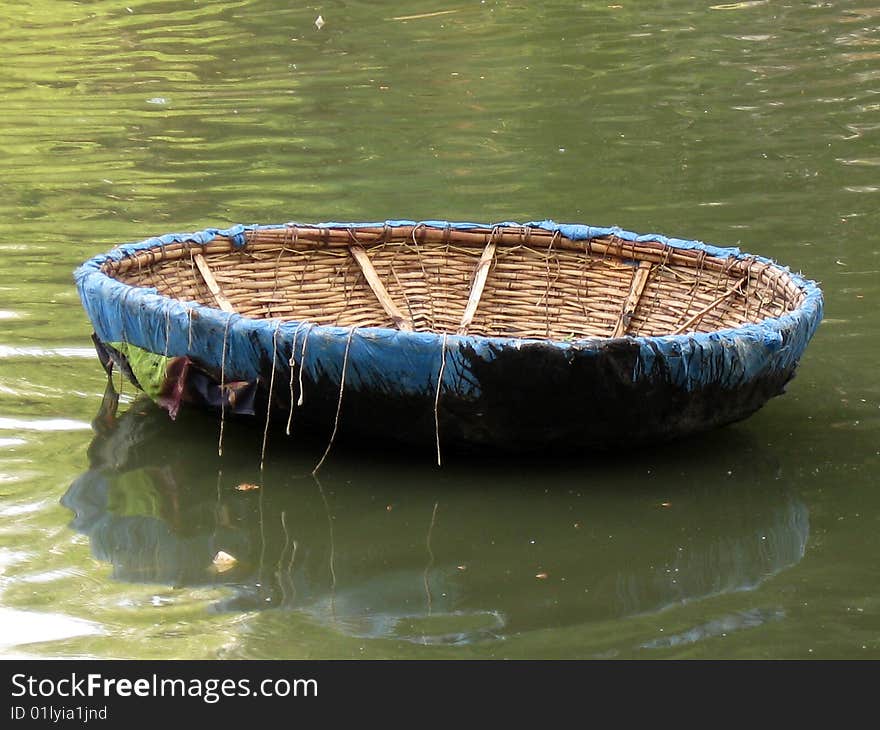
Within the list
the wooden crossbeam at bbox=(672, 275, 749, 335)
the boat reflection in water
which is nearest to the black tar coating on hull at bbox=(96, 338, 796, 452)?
the boat reflection in water

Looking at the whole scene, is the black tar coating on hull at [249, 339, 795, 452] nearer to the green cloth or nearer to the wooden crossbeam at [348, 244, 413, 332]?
the green cloth

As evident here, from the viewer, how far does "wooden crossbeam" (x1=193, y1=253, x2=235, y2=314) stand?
5750mm

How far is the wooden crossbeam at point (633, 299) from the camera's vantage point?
5922 mm

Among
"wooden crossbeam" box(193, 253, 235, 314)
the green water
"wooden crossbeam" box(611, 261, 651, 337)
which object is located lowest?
the green water

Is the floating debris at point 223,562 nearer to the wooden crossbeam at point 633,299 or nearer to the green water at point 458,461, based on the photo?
the green water at point 458,461

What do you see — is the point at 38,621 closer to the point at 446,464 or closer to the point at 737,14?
the point at 446,464

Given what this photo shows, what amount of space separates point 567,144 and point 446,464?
17.6 feet

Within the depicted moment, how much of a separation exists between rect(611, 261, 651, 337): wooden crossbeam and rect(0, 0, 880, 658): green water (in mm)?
734

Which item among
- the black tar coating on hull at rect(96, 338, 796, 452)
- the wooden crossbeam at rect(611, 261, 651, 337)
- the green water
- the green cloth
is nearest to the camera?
the green water

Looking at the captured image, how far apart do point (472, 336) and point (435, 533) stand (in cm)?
63

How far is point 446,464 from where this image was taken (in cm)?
479

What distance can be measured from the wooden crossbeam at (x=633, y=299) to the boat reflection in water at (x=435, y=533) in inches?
42.0
